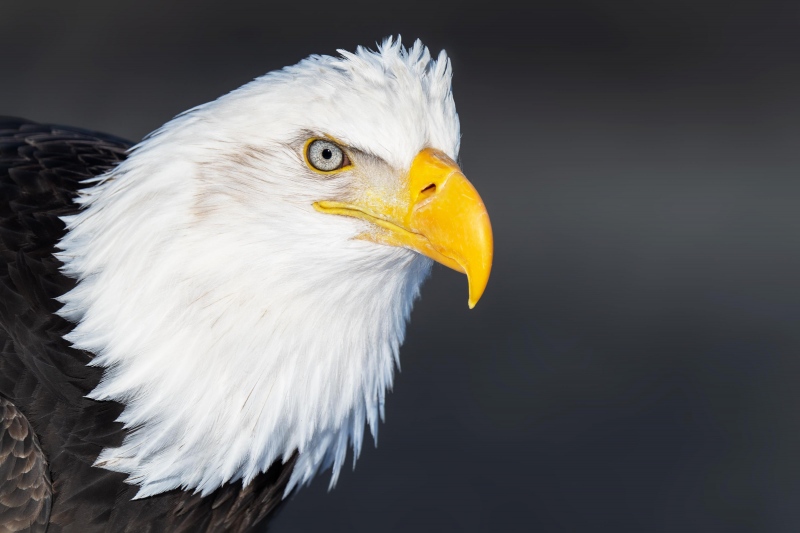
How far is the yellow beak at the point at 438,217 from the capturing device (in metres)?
1.28

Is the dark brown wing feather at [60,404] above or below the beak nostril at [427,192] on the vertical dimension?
below

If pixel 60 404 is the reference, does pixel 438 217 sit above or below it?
above

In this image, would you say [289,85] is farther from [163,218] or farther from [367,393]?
[367,393]

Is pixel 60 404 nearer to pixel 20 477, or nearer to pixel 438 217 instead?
pixel 20 477

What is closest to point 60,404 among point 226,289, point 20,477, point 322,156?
point 20,477

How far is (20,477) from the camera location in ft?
4.71

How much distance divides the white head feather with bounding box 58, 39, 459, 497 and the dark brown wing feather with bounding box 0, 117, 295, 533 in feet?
0.12

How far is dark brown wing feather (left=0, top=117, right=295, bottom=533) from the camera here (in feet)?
4.80

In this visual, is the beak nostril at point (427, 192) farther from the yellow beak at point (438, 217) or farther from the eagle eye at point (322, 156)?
the eagle eye at point (322, 156)

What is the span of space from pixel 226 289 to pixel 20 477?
402 mm

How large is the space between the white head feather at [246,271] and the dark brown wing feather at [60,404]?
38mm

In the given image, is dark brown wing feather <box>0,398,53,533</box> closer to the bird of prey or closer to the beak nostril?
the bird of prey

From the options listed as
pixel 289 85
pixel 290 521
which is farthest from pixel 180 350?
pixel 290 521

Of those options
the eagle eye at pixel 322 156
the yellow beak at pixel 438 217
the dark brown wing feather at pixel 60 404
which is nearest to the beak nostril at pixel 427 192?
the yellow beak at pixel 438 217
